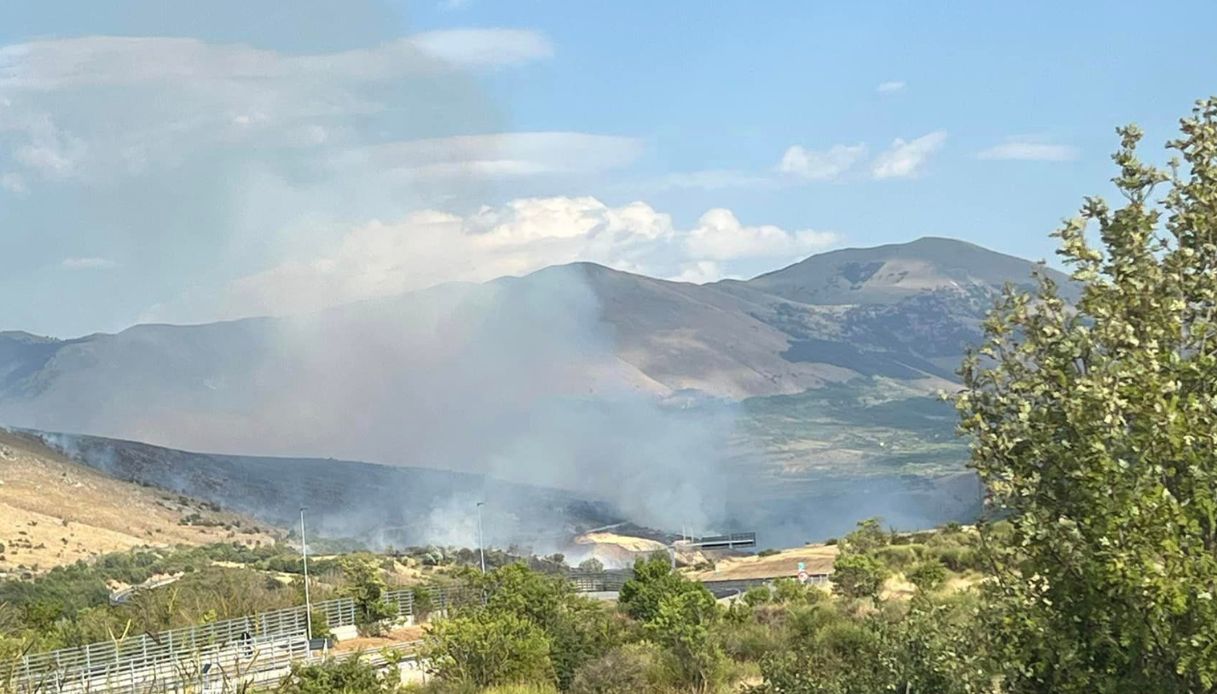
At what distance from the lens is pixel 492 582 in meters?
58.5

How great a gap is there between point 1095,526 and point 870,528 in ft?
225

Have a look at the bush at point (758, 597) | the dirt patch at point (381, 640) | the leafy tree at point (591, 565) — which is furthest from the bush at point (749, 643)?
the leafy tree at point (591, 565)

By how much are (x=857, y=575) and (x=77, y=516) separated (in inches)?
3232

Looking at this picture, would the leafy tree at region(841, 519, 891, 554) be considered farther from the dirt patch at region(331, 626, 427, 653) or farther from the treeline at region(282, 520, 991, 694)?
the dirt patch at region(331, 626, 427, 653)

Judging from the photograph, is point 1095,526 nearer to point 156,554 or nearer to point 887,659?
point 887,659

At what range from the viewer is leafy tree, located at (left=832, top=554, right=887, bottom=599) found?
176 ft

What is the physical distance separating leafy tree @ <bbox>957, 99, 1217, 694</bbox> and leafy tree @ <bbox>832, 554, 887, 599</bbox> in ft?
138

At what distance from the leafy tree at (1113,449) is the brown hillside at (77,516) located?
90.3m

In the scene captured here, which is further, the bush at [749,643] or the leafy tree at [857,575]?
the leafy tree at [857,575]

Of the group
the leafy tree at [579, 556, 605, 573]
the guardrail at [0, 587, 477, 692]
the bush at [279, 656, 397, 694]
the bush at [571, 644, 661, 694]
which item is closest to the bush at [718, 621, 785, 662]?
the bush at [571, 644, 661, 694]

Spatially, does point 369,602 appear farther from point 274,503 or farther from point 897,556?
point 274,503

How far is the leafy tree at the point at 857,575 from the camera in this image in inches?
2111

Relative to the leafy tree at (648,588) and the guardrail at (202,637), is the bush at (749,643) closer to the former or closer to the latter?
the leafy tree at (648,588)

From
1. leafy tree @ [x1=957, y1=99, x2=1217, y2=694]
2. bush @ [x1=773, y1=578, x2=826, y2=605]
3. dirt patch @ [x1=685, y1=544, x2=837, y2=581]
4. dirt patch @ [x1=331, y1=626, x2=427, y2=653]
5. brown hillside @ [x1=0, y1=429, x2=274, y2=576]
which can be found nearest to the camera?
leafy tree @ [x1=957, y1=99, x2=1217, y2=694]
